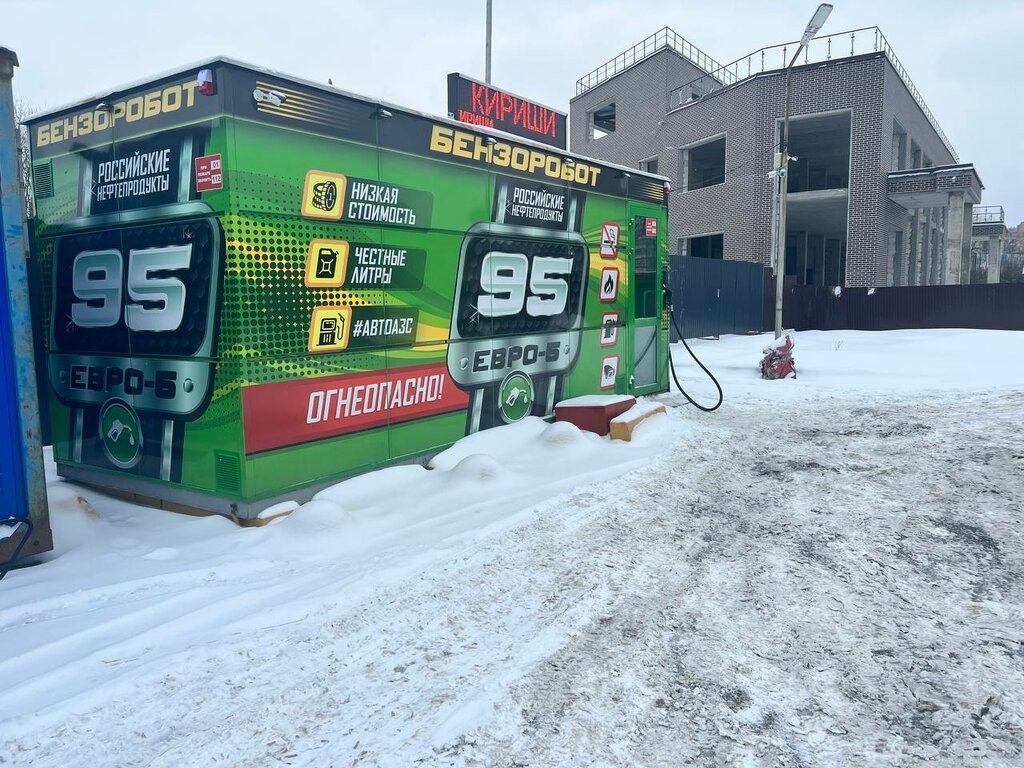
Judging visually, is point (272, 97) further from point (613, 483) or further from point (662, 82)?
point (662, 82)

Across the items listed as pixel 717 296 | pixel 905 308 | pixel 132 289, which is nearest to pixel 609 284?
pixel 132 289

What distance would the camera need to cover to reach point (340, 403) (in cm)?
577

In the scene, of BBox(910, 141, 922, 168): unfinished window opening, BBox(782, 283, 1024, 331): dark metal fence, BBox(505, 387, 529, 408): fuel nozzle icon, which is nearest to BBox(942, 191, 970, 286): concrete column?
BBox(782, 283, 1024, 331): dark metal fence

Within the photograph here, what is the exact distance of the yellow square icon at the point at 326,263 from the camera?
5480mm

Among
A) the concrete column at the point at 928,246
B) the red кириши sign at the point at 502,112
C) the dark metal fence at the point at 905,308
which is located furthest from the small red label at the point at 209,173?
the concrete column at the point at 928,246

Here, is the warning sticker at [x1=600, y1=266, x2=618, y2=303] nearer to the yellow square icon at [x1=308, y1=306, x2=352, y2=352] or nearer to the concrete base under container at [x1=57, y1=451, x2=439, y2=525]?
the concrete base under container at [x1=57, y1=451, x2=439, y2=525]

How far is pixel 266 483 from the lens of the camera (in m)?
5.24

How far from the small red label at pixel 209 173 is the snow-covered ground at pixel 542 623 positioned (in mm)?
2520

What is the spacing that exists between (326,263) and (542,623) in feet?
11.4

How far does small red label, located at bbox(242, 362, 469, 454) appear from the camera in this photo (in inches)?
204

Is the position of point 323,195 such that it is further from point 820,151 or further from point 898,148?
point 820,151

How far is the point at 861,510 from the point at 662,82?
33.1m

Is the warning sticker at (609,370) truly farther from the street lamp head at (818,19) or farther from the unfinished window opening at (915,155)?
the unfinished window opening at (915,155)

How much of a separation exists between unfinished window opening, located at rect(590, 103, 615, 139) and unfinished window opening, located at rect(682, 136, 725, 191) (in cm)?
634
